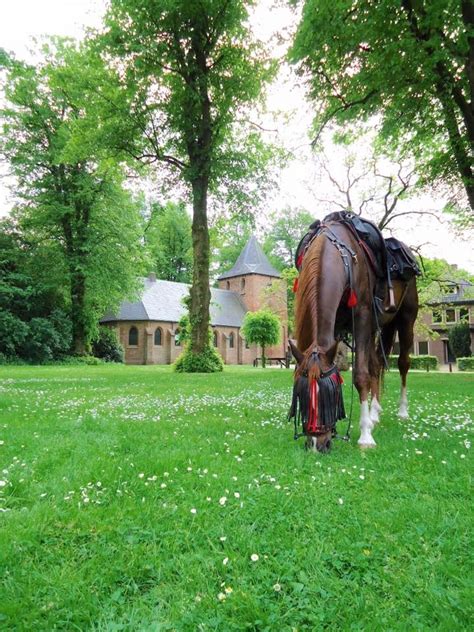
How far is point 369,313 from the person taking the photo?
6.12 metres

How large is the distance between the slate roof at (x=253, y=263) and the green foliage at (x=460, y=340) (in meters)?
24.6

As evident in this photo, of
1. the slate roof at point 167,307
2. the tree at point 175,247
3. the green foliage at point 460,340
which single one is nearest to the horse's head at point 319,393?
the slate roof at point 167,307

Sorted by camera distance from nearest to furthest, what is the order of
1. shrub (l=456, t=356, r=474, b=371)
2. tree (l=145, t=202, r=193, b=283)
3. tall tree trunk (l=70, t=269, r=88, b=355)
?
1. tall tree trunk (l=70, t=269, r=88, b=355)
2. shrub (l=456, t=356, r=474, b=371)
3. tree (l=145, t=202, r=193, b=283)

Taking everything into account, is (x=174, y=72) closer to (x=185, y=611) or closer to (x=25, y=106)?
(x=25, y=106)

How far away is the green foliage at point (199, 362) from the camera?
22.5 metres

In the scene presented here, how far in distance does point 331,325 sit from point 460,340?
51.6 meters

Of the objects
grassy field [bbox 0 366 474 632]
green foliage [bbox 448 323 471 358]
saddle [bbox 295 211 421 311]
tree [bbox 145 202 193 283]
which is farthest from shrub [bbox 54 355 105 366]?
green foliage [bbox 448 323 471 358]

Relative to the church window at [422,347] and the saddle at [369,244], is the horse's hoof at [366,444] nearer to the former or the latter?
the saddle at [369,244]

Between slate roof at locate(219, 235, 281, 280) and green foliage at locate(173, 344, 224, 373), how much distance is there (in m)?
40.6

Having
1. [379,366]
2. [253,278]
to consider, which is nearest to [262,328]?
[253,278]

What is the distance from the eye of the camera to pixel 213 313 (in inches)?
2335

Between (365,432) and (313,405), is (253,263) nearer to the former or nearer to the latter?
(365,432)

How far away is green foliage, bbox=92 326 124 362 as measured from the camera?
148ft

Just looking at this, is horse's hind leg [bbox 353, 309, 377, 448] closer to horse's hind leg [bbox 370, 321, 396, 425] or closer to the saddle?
the saddle
